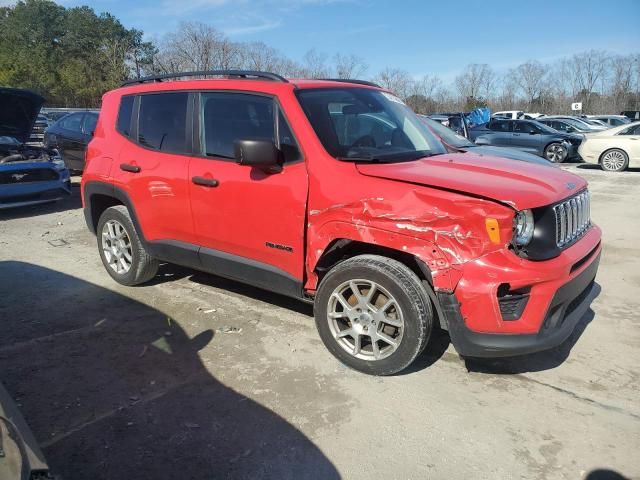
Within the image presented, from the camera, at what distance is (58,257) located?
6203mm

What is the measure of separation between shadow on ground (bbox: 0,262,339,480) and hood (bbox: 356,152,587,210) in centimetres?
167

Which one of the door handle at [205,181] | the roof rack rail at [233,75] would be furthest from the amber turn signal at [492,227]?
the door handle at [205,181]

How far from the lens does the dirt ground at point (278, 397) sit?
8.59 feet

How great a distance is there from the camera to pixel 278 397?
3182mm

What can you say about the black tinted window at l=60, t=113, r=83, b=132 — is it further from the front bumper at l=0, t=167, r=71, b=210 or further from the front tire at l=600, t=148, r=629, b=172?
the front tire at l=600, t=148, r=629, b=172

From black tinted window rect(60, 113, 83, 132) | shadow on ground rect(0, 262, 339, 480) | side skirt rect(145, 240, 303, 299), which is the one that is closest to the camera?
shadow on ground rect(0, 262, 339, 480)

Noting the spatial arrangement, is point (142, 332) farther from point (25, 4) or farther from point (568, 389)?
point (25, 4)

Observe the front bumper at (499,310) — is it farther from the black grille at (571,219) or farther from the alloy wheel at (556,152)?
the alloy wheel at (556,152)

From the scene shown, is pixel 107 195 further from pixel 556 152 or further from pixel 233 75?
pixel 556 152

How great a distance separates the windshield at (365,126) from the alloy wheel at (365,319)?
A: 0.91 meters

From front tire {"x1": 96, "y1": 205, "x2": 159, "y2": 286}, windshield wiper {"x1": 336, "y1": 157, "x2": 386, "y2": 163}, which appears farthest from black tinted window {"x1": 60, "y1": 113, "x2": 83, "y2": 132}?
windshield wiper {"x1": 336, "y1": 157, "x2": 386, "y2": 163}

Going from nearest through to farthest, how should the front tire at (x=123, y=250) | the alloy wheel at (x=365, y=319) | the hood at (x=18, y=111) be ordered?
1. the alloy wheel at (x=365, y=319)
2. the front tire at (x=123, y=250)
3. the hood at (x=18, y=111)

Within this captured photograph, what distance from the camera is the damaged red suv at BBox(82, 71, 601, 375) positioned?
9.53 feet

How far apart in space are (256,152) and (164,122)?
146 centimetres
